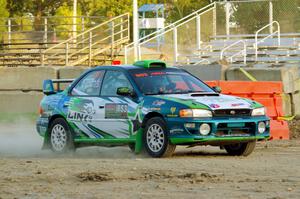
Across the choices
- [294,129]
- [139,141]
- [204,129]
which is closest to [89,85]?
[139,141]

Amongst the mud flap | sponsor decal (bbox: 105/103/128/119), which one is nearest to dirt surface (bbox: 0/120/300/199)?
the mud flap

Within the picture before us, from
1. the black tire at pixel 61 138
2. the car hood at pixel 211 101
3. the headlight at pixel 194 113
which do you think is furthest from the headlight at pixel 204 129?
the black tire at pixel 61 138

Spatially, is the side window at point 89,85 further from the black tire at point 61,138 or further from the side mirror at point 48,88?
the side mirror at point 48,88

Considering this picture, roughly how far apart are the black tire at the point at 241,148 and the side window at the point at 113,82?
5.82ft

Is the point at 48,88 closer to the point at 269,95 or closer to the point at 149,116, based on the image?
the point at 149,116

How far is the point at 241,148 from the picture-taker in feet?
48.8

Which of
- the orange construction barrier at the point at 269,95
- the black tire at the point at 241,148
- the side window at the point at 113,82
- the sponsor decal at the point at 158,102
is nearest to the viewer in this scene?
the sponsor decal at the point at 158,102

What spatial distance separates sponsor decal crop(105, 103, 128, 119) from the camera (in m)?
14.6

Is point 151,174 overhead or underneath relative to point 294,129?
underneath

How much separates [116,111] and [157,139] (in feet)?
3.13

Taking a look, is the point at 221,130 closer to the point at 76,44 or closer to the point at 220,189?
the point at 220,189

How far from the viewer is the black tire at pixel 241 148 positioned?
48.4 ft

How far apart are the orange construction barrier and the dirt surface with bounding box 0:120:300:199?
1.98 metres

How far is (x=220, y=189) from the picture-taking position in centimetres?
1027
